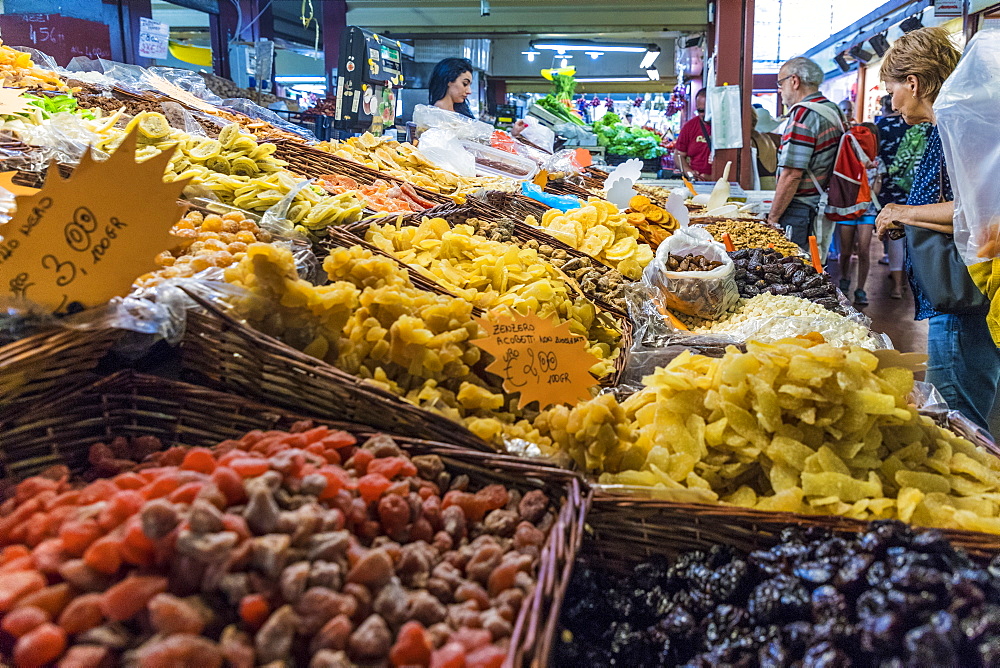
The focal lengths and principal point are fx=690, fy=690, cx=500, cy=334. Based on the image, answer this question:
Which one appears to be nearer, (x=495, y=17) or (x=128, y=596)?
(x=128, y=596)

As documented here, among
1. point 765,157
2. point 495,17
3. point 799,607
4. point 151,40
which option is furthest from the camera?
point 495,17

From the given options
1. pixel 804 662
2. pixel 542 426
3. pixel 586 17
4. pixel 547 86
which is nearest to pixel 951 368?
pixel 542 426

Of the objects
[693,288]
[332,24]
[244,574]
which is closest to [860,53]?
[332,24]

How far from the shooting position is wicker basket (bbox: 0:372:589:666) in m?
0.95

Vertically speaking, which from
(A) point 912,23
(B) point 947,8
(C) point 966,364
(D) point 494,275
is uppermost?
(A) point 912,23

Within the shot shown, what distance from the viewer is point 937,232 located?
2404 millimetres

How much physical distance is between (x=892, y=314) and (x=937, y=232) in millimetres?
3886

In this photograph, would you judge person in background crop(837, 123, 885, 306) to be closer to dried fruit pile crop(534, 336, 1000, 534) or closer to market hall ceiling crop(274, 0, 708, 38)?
market hall ceiling crop(274, 0, 708, 38)

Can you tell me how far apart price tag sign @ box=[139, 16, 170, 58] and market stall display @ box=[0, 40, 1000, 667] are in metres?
4.19

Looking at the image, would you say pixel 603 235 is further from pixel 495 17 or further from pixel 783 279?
pixel 495 17

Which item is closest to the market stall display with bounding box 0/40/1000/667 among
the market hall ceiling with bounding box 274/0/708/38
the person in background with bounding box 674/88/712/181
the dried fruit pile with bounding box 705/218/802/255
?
the dried fruit pile with bounding box 705/218/802/255

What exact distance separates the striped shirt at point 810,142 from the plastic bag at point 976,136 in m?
2.74

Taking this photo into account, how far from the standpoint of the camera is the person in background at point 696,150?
23.5 feet

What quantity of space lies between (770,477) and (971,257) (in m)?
1.56
